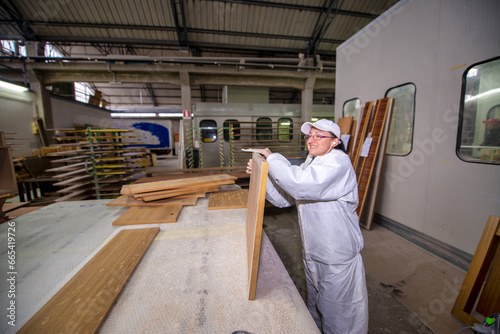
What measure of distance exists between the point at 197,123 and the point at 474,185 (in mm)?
8205

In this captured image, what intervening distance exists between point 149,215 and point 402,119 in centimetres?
393

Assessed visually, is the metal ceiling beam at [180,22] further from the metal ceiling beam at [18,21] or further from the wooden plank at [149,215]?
the wooden plank at [149,215]

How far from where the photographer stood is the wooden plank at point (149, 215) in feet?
5.23

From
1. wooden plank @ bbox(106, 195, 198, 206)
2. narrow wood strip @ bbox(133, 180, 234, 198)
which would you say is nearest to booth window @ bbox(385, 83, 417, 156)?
narrow wood strip @ bbox(133, 180, 234, 198)

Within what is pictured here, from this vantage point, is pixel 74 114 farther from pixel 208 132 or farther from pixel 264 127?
pixel 264 127

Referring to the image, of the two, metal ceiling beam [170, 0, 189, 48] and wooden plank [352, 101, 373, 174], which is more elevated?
metal ceiling beam [170, 0, 189, 48]

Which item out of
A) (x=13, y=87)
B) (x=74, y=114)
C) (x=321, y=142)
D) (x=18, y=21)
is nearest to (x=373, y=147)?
(x=321, y=142)

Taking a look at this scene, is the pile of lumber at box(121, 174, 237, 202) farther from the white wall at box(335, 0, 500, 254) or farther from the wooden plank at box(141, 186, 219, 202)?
the white wall at box(335, 0, 500, 254)

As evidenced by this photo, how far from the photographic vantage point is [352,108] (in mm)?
4281

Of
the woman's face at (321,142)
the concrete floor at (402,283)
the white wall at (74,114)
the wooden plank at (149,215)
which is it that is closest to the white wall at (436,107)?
the concrete floor at (402,283)

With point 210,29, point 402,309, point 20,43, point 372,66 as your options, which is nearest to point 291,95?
point 210,29

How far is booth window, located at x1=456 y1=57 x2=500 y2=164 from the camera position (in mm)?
2148

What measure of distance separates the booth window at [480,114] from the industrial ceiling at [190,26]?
6.30m

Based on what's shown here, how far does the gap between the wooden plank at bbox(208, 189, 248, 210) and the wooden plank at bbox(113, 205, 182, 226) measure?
342 millimetres
